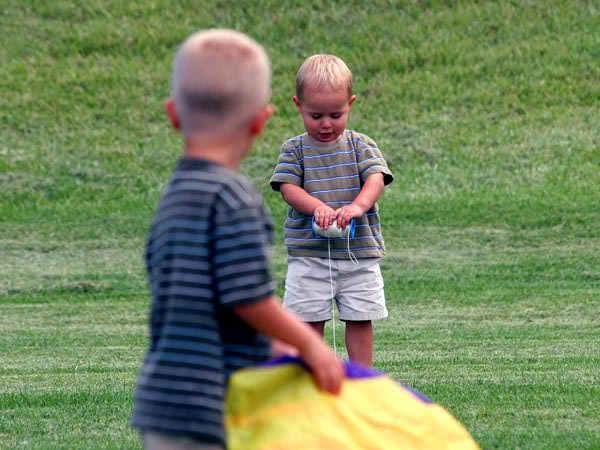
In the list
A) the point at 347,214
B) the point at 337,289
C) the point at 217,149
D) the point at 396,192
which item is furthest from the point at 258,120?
the point at 396,192

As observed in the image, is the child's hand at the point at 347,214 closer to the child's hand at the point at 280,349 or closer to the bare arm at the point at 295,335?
the child's hand at the point at 280,349

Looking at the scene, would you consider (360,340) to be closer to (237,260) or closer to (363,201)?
(363,201)

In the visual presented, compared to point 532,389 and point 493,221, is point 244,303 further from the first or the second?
point 493,221

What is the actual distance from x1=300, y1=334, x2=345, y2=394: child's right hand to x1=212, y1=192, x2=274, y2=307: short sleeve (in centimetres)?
19

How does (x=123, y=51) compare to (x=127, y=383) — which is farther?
(x=123, y=51)

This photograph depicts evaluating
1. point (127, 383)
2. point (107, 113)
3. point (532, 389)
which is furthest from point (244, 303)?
point (107, 113)

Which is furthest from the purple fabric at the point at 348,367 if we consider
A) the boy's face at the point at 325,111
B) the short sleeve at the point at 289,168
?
the short sleeve at the point at 289,168

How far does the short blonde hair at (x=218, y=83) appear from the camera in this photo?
3.08 m

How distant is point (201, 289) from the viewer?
305cm

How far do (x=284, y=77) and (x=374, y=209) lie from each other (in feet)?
62.1

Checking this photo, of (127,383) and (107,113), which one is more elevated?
(127,383)

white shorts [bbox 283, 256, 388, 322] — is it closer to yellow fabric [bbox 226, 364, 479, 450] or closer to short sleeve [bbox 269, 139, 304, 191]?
short sleeve [bbox 269, 139, 304, 191]

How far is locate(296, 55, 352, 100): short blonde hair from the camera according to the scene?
19.6ft

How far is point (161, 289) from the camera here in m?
3.15
